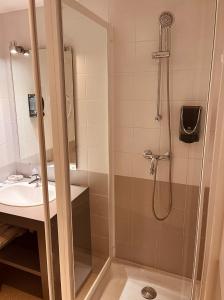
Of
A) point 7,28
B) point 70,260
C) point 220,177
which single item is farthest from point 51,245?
point 7,28

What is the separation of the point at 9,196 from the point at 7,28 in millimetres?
1432

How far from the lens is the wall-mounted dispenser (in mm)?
1504

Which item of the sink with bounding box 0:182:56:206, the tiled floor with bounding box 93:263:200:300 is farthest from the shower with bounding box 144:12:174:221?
the sink with bounding box 0:182:56:206

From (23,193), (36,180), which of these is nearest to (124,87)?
(36,180)

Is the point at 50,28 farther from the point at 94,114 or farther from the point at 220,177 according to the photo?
the point at 220,177

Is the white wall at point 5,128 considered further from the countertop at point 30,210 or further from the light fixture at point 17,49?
the countertop at point 30,210

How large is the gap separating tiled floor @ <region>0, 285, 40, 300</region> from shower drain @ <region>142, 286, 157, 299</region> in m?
0.86

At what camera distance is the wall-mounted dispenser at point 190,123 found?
1.50m

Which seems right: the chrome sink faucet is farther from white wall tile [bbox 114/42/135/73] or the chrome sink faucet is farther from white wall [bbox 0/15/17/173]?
white wall tile [bbox 114/42/135/73]

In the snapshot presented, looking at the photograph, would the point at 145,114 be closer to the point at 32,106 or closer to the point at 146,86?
the point at 146,86

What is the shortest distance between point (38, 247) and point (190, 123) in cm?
136

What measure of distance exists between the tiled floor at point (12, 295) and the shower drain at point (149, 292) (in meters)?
0.86

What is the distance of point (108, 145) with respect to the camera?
183cm

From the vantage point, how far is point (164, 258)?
1902 millimetres
